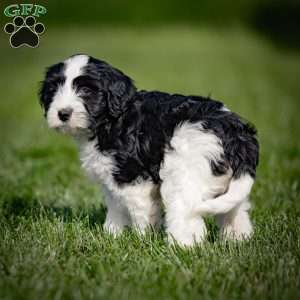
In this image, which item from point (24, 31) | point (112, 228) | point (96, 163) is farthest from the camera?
point (24, 31)

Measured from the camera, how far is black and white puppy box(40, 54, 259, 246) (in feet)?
15.9

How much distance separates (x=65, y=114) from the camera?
16.7 feet

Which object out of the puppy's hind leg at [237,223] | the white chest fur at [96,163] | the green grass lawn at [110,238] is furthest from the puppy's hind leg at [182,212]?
the white chest fur at [96,163]

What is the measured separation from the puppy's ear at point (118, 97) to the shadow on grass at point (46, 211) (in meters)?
1.15

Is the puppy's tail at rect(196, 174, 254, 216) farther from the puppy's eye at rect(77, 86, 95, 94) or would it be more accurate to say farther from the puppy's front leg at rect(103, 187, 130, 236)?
the puppy's eye at rect(77, 86, 95, 94)

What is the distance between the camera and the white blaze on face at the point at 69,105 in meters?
5.10

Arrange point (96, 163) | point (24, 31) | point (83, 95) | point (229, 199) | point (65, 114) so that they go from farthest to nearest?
point (24, 31) → point (96, 163) → point (83, 95) → point (65, 114) → point (229, 199)

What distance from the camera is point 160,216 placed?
17.8 ft

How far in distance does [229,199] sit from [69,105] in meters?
1.47

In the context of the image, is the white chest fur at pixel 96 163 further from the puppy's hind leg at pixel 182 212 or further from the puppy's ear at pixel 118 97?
the puppy's hind leg at pixel 182 212

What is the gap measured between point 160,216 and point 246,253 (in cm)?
93

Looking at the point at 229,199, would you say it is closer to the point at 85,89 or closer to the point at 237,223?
the point at 237,223

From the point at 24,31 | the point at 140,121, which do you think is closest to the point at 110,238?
the point at 140,121

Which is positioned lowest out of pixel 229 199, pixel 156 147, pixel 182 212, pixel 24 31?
pixel 182 212
